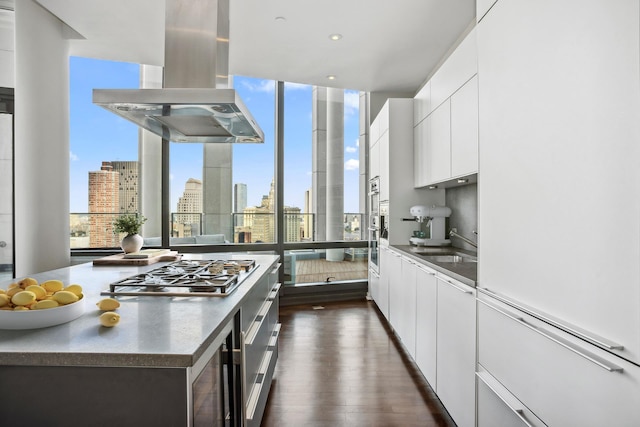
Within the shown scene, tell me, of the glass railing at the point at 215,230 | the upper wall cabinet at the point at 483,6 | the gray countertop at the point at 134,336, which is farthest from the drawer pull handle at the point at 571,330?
the glass railing at the point at 215,230

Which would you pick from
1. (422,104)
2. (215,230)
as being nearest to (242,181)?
(215,230)

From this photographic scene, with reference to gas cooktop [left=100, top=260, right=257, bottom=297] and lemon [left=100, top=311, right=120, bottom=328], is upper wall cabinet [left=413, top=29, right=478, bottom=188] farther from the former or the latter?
lemon [left=100, top=311, right=120, bottom=328]

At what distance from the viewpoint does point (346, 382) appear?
2.53 meters

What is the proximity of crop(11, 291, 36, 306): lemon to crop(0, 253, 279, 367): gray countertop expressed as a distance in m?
0.08

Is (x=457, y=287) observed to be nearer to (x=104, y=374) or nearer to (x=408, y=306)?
(x=408, y=306)

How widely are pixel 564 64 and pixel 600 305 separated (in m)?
0.73

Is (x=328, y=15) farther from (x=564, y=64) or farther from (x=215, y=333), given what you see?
(x=215, y=333)

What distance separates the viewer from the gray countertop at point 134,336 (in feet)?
2.94

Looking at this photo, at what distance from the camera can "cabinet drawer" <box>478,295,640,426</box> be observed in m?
0.91

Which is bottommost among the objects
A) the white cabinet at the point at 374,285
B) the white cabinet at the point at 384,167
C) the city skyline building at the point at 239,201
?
the white cabinet at the point at 374,285

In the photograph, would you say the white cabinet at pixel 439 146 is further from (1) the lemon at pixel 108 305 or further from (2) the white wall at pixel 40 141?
(2) the white wall at pixel 40 141

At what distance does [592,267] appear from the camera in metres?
1.01

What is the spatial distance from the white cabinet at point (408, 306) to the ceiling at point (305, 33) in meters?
2.00

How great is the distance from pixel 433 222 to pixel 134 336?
299 centimetres
